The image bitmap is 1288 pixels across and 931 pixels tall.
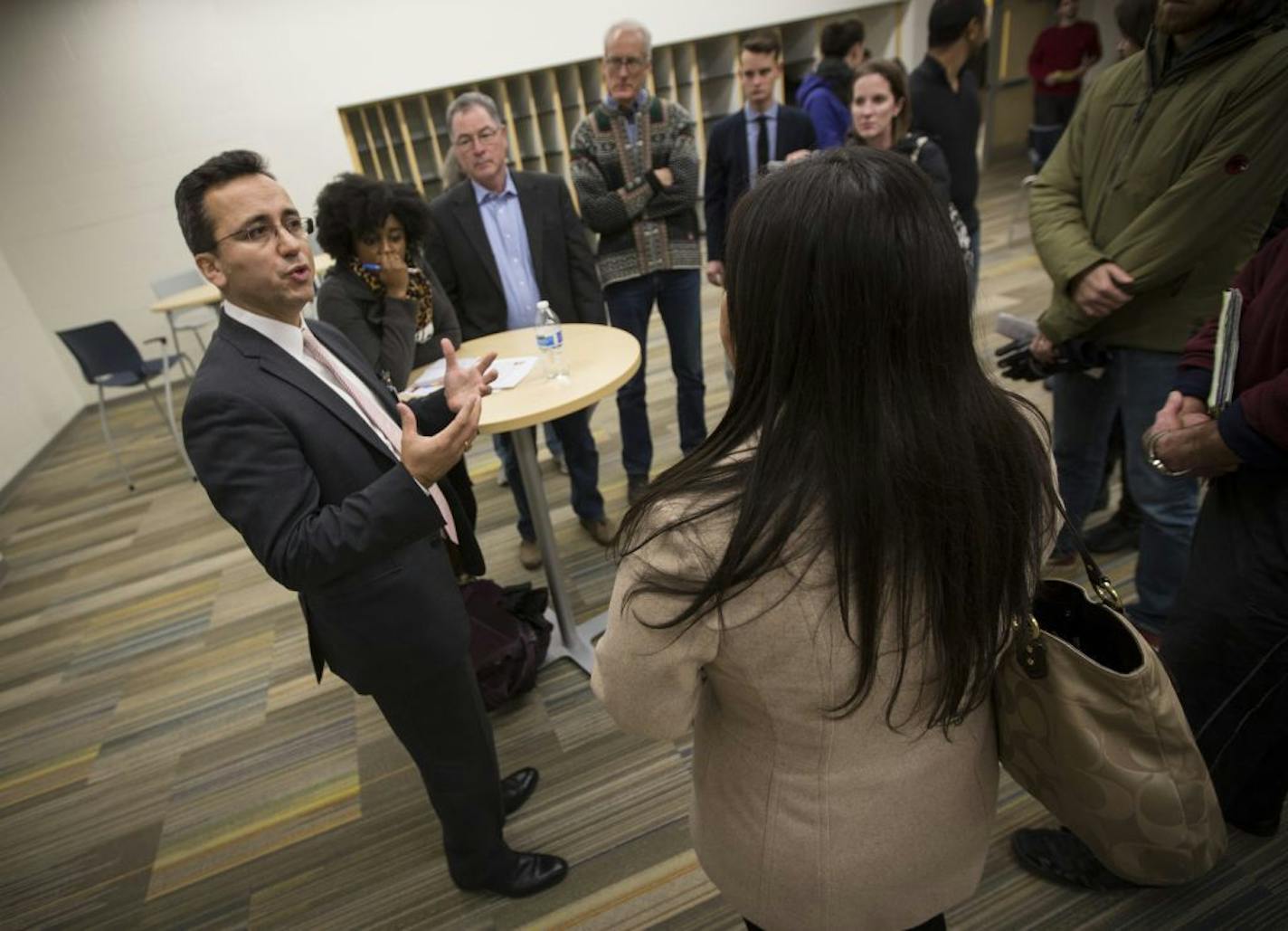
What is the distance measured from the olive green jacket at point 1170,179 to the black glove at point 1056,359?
0.10 ft

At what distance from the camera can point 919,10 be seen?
716 centimetres

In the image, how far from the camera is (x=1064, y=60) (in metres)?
5.82

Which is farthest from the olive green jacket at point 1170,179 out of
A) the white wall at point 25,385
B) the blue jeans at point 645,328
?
the white wall at point 25,385

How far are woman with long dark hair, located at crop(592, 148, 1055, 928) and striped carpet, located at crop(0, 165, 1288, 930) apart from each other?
37 centimetres

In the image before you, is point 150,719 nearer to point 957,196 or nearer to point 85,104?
point 957,196

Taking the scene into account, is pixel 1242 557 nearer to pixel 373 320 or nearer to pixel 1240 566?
pixel 1240 566

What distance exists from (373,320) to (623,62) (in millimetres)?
1507

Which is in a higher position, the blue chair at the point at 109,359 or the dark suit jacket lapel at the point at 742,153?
the dark suit jacket lapel at the point at 742,153

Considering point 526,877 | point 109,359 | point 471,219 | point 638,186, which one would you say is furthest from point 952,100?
point 109,359

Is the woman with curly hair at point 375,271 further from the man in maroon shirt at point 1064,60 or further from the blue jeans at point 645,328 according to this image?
the man in maroon shirt at point 1064,60

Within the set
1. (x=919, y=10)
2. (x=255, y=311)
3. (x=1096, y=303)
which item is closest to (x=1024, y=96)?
(x=919, y=10)

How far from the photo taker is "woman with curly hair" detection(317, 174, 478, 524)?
6.02 ft

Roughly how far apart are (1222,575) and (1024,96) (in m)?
9.74

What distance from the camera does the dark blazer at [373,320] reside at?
1855mm
